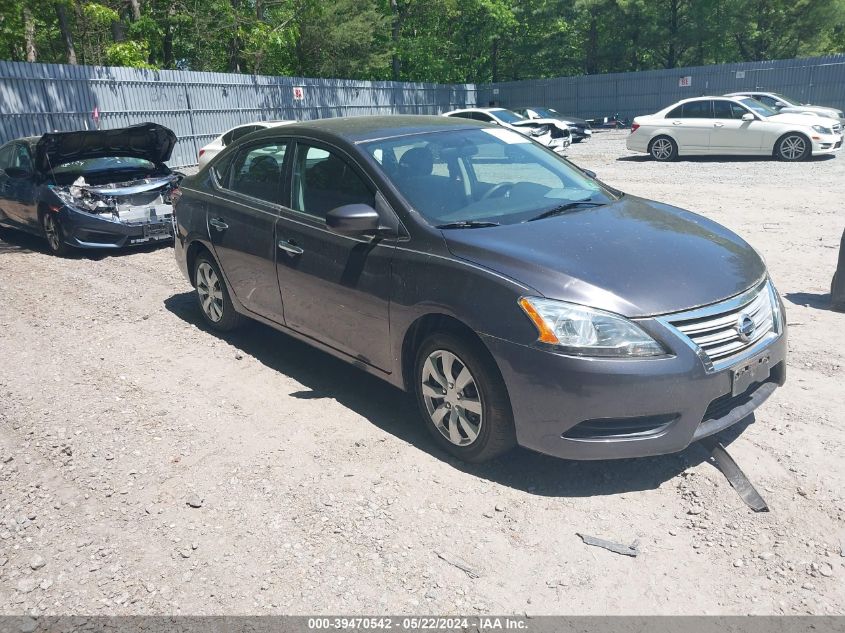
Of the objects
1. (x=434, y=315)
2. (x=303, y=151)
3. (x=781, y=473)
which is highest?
(x=303, y=151)

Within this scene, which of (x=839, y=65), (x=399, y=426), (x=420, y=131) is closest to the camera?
(x=399, y=426)

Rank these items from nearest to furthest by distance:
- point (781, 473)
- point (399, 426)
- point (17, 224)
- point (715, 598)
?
1. point (715, 598)
2. point (781, 473)
3. point (399, 426)
4. point (17, 224)

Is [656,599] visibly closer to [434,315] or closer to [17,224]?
[434,315]

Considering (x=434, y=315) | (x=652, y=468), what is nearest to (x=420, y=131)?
(x=434, y=315)

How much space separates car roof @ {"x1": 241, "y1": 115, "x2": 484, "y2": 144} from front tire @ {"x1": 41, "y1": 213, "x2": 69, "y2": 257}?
5261 millimetres

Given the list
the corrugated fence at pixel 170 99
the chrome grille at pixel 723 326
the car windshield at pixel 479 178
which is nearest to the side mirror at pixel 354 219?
the car windshield at pixel 479 178

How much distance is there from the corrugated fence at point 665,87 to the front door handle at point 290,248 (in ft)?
97.3

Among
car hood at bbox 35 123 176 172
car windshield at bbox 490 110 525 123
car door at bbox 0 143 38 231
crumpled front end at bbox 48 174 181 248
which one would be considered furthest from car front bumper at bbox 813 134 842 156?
car door at bbox 0 143 38 231

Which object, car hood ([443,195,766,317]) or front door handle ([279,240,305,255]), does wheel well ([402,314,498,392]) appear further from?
front door handle ([279,240,305,255])

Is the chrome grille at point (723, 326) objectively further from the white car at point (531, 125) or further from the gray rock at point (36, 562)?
the white car at point (531, 125)

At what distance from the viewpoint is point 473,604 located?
117 inches

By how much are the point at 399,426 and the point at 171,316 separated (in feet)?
10.8

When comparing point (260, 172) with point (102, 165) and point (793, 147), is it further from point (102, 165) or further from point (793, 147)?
point (793, 147)

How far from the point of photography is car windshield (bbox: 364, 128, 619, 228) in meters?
4.31
